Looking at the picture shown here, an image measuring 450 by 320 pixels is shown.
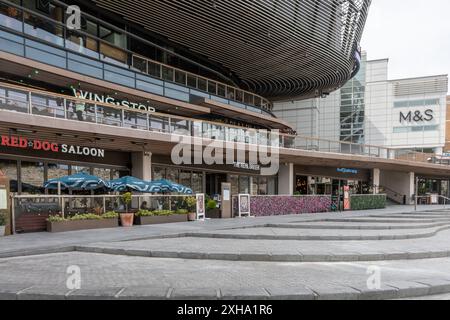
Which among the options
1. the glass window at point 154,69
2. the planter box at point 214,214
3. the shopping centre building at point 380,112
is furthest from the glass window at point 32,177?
the shopping centre building at point 380,112

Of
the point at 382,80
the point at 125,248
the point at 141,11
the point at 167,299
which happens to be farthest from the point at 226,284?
the point at 382,80

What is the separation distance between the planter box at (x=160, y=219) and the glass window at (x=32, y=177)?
17.9 ft

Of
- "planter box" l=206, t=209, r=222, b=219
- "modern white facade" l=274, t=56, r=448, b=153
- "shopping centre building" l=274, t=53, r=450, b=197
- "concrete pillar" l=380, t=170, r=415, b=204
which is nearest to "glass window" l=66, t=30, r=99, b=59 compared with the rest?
"planter box" l=206, t=209, r=222, b=219

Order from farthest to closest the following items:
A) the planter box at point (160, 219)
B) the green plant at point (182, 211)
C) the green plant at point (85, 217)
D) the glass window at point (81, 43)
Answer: the glass window at point (81, 43) < the green plant at point (182, 211) < the planter box at point (160, 219) < the green plant at point (85, 217)

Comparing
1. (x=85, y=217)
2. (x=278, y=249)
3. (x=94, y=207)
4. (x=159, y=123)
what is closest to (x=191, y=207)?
(x=159, y=123)

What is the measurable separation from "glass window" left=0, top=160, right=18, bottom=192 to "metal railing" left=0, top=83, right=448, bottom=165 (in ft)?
14.3

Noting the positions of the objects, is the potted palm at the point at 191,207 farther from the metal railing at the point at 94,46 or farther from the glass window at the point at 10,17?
the glass window at the point at 10,17

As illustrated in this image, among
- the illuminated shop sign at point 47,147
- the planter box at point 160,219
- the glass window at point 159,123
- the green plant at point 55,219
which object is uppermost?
the glass window at point 159,123

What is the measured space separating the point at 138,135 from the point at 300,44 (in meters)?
17.7

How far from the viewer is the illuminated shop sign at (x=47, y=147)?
647 inches

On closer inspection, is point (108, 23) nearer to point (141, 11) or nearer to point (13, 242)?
point (141, 11)

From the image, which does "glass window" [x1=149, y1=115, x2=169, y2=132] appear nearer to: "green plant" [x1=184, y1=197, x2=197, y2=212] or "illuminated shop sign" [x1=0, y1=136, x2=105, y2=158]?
"green plant" [x1=184, y1=197, x2=197, y2=212]

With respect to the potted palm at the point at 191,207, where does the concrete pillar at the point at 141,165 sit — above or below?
above

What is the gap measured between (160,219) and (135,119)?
4965 mm
